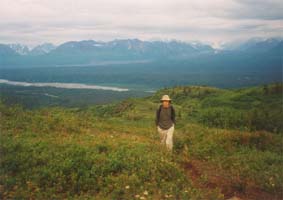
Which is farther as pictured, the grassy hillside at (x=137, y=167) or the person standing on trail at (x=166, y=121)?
the person standing on trail at (x=166, y=121)

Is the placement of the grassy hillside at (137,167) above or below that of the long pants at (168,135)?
below

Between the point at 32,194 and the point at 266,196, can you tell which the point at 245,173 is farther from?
the point at 32,194

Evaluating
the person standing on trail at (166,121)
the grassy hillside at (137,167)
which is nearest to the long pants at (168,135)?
the person standing on trail at (166,121)

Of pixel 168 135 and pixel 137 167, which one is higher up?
pixel 168 135

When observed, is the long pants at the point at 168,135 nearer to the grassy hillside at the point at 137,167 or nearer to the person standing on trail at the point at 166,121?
the person standing on trail at the point at 166,121

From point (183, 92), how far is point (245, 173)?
3604 inches

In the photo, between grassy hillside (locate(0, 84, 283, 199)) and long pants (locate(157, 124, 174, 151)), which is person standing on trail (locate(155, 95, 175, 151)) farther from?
grassy hillside (locate(0, 84, 283, 199))

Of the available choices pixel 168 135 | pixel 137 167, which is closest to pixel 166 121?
pixel 168 135

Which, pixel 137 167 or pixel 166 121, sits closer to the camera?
pixel 137 167

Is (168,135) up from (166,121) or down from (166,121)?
down

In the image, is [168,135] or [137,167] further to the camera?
[168,135]

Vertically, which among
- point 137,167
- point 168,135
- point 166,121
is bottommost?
point 137,167

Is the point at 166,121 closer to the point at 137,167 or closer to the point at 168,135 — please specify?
the point at 168,135

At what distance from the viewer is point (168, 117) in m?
15.1
